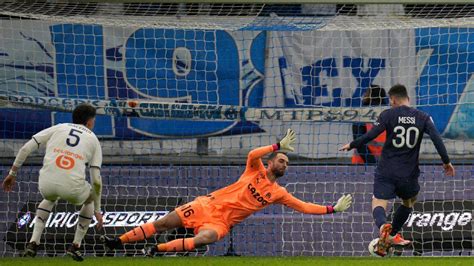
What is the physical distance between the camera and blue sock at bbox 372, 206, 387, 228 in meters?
12.2

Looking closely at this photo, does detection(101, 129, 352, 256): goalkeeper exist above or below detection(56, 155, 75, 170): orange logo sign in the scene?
below

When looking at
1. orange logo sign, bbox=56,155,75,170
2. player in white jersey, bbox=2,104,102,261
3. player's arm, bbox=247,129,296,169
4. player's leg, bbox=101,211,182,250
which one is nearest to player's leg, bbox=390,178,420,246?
player's arm, bbox=247,129,296,169

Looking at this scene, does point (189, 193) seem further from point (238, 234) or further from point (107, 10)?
point (107, 10)

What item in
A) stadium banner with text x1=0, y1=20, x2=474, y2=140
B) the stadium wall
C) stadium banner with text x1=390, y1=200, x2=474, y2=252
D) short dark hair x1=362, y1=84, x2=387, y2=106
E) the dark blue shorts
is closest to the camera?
the dark blue shorts

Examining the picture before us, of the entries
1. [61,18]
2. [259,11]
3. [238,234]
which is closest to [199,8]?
[259,11]

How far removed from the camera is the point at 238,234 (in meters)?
15.3

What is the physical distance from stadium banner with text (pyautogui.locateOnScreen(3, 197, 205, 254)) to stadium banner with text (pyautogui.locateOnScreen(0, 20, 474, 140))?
1412 mm

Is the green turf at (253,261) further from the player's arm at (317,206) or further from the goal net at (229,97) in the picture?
the goal net at (229,97)

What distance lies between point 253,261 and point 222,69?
372 centimetres

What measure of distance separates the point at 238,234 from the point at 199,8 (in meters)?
3.15

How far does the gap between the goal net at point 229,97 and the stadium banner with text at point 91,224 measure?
0.7 inches

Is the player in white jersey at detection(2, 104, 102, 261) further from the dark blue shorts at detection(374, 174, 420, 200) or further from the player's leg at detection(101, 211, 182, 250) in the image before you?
the dark blue shorts at detection(374, 174, 420, 200)

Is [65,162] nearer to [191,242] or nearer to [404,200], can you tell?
[191,242]

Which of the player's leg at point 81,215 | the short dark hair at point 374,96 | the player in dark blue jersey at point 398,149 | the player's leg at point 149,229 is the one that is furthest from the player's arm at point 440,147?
the player's leg at point 81,215
